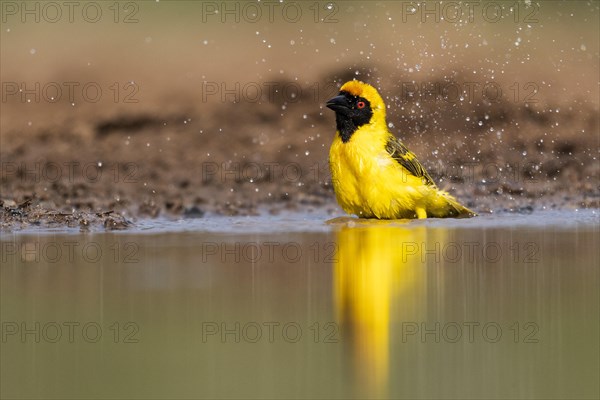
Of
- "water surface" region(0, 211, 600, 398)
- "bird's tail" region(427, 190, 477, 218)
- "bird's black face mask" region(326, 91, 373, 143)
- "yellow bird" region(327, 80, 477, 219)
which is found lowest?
"water surface" region(0, 211, 600, 398)

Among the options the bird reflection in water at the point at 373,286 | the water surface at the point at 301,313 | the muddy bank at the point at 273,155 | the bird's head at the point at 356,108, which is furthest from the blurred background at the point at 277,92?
the water surface at the point at 301,313

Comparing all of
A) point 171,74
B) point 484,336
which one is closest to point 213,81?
point 171,74

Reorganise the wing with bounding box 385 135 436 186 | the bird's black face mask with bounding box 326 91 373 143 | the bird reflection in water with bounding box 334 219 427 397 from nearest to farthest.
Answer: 1. the bird reflection in water with bounding box 334 219 427 397
2. the wing with bounding box 385 135 436 186
3. the bird's black face mask with bounding box 326 91 373 143

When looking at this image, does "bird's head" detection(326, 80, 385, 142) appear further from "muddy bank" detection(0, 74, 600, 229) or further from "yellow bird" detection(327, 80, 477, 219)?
"muddy bank" detection(0, 74, 600, 229)

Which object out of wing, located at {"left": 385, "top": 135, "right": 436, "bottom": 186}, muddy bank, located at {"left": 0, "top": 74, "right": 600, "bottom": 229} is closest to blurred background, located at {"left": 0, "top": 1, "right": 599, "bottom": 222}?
muddy bank, located at {"left": 0, "top": 74, "right": 600, "bottom": 229}

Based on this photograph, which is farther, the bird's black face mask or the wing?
the bird's black face mask

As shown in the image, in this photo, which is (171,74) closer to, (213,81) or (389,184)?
(213,81)

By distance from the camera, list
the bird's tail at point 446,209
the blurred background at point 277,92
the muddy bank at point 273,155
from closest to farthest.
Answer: the bird's tail at point 446,209 → the muddy bank at point 273,155 → the blurred background at point 277,92

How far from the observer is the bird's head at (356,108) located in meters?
10.9

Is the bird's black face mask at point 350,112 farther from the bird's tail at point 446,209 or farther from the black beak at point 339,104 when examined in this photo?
the bird's tail at point 446,209

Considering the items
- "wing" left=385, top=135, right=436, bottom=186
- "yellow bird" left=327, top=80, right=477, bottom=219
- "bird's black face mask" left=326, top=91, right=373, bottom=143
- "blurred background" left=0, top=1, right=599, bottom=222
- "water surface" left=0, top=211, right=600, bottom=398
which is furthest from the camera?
"blurred background" left=0, top=1, right=599, bottom=222

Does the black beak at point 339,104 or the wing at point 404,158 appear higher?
the black beak at point 339,104

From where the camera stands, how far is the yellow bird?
34.4 ft

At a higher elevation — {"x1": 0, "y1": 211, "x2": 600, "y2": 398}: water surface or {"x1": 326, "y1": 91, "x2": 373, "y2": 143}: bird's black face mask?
{"x1": 326, "y1": 91, "x2": 373, "y2": 143}: bird's black face mask
